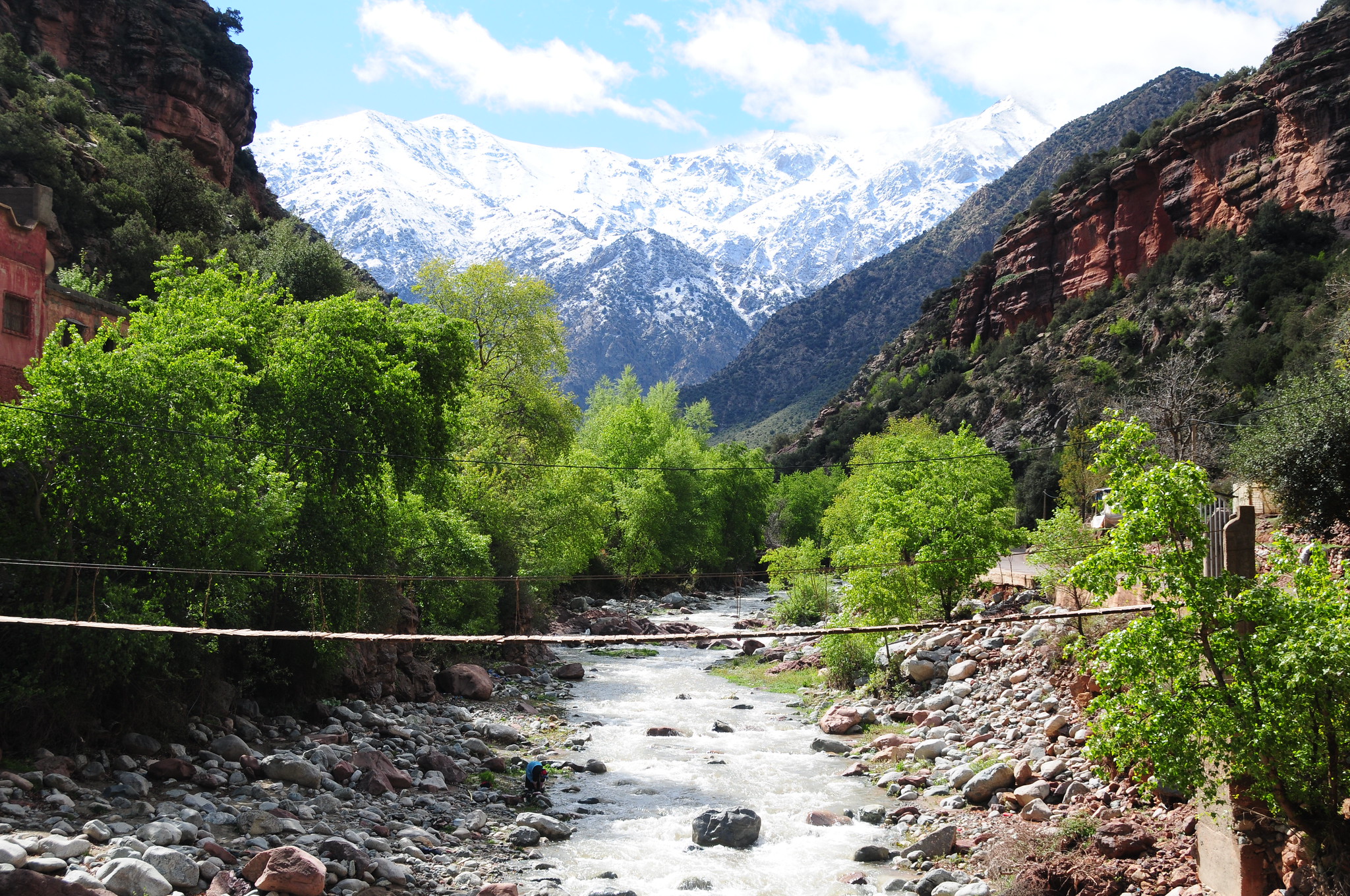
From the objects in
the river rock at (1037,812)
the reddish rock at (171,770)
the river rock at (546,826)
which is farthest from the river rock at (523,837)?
the river rock at (1037,812)

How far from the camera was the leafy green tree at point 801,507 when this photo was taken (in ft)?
277

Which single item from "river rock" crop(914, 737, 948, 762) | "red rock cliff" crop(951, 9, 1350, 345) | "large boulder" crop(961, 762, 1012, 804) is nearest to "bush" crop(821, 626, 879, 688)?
"river rock" crop(914, 737, 948, 762)

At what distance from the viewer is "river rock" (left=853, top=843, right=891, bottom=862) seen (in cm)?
1416

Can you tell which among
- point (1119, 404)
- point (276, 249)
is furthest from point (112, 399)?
point (1119, 404)

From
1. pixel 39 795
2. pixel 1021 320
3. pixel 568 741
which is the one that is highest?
pixel 1021 320

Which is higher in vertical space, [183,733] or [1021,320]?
[1021,320]

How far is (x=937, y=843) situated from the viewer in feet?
45.8

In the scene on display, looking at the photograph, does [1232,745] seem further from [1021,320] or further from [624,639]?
[1021,320]

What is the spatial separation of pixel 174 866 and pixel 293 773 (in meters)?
4.75

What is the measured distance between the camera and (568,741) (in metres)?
22.1

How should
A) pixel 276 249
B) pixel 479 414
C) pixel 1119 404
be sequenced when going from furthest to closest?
pixel 1119 404 → pixel 276 249 → pixel 479 414

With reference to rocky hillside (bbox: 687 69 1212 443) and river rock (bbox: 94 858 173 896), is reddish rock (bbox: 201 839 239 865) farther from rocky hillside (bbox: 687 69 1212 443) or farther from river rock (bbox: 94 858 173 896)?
rocky hillside (bbox: 687 69 1212 443)

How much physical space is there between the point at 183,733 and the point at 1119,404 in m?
54.6

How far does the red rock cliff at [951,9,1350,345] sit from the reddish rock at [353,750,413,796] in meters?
69.7
